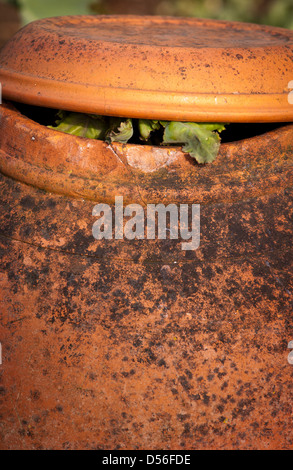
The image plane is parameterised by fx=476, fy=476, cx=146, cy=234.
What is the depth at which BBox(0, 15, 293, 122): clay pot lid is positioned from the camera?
138 cm

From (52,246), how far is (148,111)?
1.58 feet

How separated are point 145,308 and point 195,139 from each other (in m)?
0.52

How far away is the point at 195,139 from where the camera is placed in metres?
1.41

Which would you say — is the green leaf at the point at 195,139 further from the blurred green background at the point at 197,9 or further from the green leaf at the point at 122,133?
the blurred green background at the point at 197,9

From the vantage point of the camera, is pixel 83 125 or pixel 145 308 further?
pixel 83 125

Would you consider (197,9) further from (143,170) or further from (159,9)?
(143,170)

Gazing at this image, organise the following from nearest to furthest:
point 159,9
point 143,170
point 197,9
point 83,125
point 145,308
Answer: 1. point 145,308
2. point 143,170
3. point 83,125
4. point 197,9
5. point 159,9

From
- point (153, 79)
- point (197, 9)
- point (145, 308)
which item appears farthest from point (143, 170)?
point (197, 9)

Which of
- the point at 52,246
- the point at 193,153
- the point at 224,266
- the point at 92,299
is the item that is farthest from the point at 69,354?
the point at 193,153

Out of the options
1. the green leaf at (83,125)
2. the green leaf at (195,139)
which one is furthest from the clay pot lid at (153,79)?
the green leaf at (83,125)

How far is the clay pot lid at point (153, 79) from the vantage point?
4.52ft

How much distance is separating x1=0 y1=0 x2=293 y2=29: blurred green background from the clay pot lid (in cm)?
409
